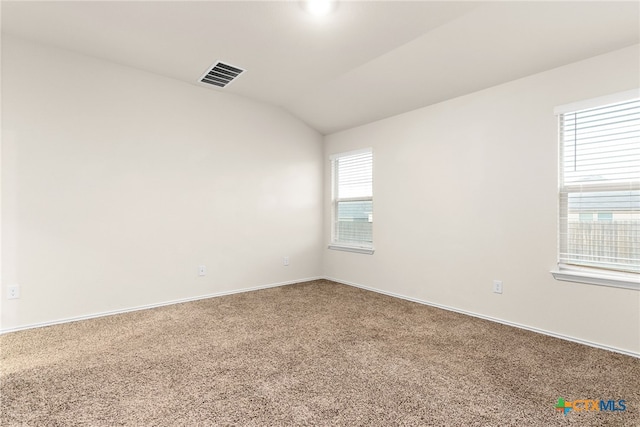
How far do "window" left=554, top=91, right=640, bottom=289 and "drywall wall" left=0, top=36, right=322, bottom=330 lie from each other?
3.22 m

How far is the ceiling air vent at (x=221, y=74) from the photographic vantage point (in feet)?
10.9

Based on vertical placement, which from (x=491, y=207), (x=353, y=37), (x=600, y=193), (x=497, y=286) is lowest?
(x=497, y=286)

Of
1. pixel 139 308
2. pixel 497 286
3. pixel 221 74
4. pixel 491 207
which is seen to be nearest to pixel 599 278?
pixel 497 286

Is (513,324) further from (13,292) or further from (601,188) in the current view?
(13,292)

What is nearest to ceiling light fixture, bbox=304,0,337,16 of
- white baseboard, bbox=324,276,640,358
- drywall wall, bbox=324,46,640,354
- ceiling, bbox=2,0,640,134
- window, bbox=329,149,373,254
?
ceiling, bbox=2,0,640,134

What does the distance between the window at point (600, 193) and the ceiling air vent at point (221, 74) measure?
3.13 metres

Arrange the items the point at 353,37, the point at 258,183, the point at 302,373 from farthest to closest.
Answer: the point at 258,183 → the point at 353,37 → the point at 302,373

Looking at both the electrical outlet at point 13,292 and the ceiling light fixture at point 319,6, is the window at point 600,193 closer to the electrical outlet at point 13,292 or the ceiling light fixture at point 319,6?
the ceiling light fixture at point 319,6

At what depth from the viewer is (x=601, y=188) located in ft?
8.20

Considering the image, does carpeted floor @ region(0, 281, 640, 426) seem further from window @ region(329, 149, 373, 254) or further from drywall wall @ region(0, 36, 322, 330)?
window @ region(329, 149, 373, 254)

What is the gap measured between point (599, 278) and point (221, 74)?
396 cm

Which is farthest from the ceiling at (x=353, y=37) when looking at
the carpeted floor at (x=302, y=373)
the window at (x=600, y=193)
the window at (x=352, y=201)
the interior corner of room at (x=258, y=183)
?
the carpeted floor at (x=302, y=373)

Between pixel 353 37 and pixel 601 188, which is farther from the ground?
pixel 353 37

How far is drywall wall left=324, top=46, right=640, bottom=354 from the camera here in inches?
98.7
